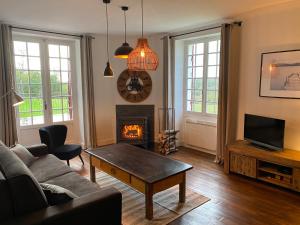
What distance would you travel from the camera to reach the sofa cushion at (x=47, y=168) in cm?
275

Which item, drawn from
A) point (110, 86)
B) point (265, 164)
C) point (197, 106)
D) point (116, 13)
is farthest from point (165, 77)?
point (265, 164)

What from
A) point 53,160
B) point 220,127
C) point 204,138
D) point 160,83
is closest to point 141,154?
point 53,160

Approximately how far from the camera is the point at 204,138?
4.99m

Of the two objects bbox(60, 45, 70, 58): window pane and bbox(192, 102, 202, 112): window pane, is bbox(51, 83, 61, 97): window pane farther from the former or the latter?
bbox(192, 102, 202, 112): window pane

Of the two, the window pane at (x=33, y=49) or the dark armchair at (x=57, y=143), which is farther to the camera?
the window pane at (x=33, y=49)

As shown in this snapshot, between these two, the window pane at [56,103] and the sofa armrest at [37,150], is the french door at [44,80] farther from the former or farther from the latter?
the sofa armrest at [37,150]

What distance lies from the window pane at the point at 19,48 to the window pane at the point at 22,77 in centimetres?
37

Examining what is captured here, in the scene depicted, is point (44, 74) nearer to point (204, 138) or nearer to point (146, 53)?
point (146, 53)

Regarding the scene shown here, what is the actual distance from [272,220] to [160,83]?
3.71 meters

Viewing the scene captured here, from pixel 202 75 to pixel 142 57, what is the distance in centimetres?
247

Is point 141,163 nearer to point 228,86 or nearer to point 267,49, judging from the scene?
point 228,86

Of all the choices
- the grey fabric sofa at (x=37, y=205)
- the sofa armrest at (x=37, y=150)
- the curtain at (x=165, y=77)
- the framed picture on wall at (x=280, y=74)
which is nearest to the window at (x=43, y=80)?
the sofa armrest at (x=37, y=150)

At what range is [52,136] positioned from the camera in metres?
4.05

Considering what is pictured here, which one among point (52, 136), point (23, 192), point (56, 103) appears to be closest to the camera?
point (23, 192)
